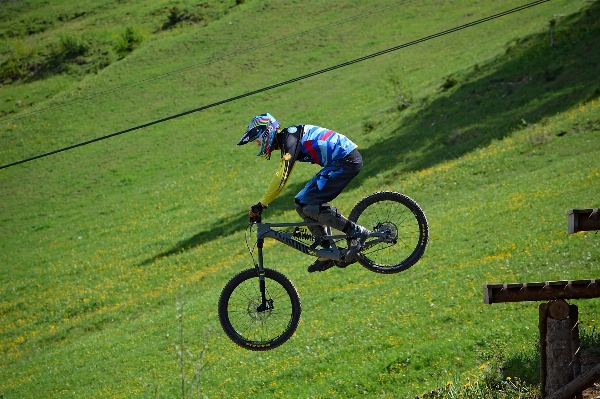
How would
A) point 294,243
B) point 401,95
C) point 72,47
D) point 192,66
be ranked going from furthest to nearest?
point 72,47 < point 192,66 < point 401,95 < point 294,243

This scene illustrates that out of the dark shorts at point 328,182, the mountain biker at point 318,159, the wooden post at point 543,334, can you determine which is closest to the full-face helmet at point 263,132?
the mountain biker at point 318,159

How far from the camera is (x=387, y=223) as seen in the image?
1195 centimetres

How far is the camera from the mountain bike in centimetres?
1166

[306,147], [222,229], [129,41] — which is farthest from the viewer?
[129,41]

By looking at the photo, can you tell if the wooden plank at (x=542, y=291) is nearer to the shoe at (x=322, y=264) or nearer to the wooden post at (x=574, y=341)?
the wooden post at (x=574, y=341)

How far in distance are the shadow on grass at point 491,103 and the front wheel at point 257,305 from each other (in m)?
26.2

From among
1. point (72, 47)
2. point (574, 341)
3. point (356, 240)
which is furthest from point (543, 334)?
point (72, 47)

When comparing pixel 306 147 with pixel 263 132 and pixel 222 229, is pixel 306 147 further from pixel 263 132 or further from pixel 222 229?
pixel 222 229

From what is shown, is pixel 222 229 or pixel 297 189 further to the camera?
pixel 297 189

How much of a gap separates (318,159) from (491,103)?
32479mm

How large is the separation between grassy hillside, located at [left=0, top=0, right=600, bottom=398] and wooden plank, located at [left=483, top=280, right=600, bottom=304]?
4.61 metres

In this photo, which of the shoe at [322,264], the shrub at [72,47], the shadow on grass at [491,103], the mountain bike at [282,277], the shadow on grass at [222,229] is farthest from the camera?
the shrub at [72,47]

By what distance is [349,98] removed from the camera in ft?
181

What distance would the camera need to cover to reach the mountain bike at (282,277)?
38.2ft
